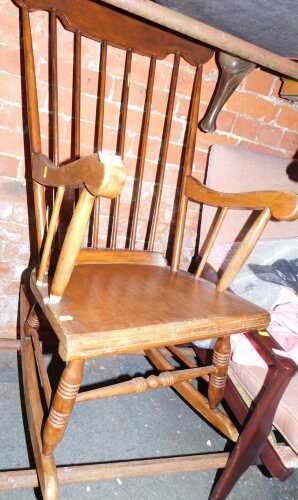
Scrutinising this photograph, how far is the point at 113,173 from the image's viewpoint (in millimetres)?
471

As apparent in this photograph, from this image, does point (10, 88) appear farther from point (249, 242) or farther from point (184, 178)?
point (249, 242)

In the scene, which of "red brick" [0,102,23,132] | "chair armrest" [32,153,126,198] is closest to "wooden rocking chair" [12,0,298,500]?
"chair armrest" [32,153,126,198]

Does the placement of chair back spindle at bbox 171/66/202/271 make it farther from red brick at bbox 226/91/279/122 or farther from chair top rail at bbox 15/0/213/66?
red brick at bbox 226/91/279/122

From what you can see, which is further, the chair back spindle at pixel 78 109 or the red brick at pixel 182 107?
the red brick at pixel 182 107

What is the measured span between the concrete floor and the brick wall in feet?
1.34

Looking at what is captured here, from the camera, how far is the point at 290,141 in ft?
4.67

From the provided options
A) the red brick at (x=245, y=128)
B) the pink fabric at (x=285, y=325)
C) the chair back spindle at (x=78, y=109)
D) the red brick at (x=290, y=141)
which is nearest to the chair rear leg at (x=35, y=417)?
the chair back spindle at (x=78, y=109)

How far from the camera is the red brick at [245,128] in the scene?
1.32 meters

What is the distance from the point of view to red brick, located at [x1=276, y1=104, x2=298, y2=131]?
1364 millimetres

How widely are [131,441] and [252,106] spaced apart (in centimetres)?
117

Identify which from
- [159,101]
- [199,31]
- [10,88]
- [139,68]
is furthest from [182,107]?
[10,88]

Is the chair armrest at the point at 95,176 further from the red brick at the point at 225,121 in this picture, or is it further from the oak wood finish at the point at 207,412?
the red brick at the point at 225,121

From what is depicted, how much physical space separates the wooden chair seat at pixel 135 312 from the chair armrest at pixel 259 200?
0.21 metres

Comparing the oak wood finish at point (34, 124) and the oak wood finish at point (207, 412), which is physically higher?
the oak wood finish at point (34, 124)
